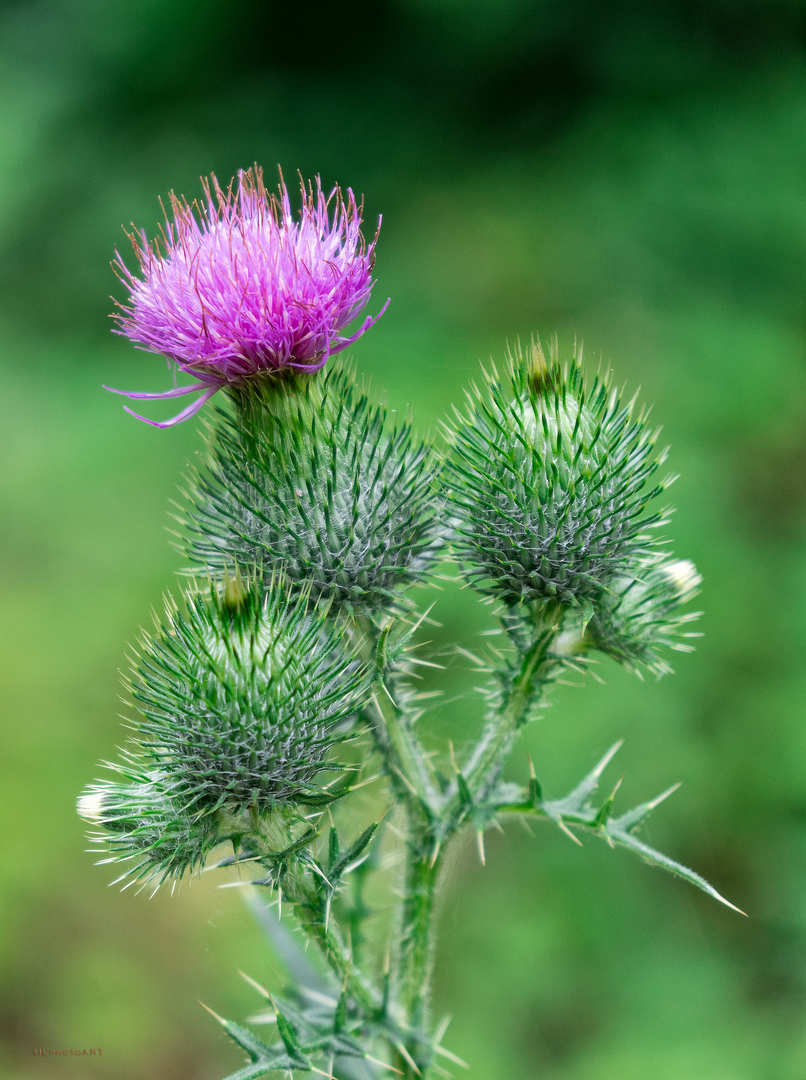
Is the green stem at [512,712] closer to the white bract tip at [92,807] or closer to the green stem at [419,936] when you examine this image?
the green stem at [419,936]

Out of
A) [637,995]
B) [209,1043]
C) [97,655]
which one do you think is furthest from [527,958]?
[97,655]

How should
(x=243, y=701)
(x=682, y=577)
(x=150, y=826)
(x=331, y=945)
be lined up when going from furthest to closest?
(x=682, y=577) < (x=331, y=945) < (x=243, y=701) < (x=150, y=826)

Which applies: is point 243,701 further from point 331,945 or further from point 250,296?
point 250,296

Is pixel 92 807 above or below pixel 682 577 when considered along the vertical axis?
below

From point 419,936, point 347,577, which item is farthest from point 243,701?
point 419,936

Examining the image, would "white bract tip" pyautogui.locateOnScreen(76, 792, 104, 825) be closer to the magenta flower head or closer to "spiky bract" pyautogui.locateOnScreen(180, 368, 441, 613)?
"spiky bract" pyautogui.locateOnScreen(180, 368, 441, 613)

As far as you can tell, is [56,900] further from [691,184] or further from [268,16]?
[268,16]
